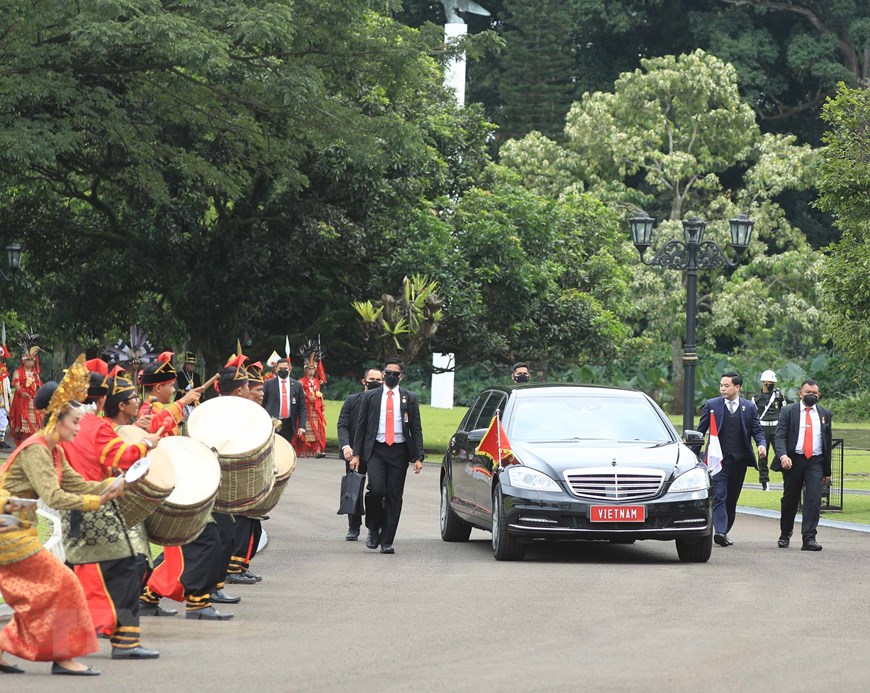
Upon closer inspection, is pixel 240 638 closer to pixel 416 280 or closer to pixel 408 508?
pixel 408 508

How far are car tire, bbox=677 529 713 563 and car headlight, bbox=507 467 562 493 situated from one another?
1345 mm

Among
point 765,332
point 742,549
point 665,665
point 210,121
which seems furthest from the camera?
point 765,332

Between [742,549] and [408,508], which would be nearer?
[742,549]

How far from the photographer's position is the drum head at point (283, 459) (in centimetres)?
1325

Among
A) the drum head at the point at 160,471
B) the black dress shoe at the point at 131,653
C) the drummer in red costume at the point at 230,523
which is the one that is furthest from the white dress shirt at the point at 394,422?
the black dress shoe at the point at 131,653

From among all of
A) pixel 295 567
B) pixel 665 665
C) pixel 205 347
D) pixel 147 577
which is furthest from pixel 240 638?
pixel 205 347

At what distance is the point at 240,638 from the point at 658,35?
216 ft

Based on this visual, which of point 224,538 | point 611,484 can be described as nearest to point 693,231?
point 611,484

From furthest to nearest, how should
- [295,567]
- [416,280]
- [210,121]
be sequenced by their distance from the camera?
[416,280]
[210,121]
[295,567]

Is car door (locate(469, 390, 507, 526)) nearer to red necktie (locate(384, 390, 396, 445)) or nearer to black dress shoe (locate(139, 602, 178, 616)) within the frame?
red necktie (locate(384, 390, 396, 445))

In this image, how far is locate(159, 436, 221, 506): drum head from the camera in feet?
33.9

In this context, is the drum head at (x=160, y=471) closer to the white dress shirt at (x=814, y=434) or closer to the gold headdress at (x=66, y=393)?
the gold headdress at (x=66, y=393)

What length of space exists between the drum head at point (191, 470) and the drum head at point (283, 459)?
8.34ft

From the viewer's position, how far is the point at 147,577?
11.3m
